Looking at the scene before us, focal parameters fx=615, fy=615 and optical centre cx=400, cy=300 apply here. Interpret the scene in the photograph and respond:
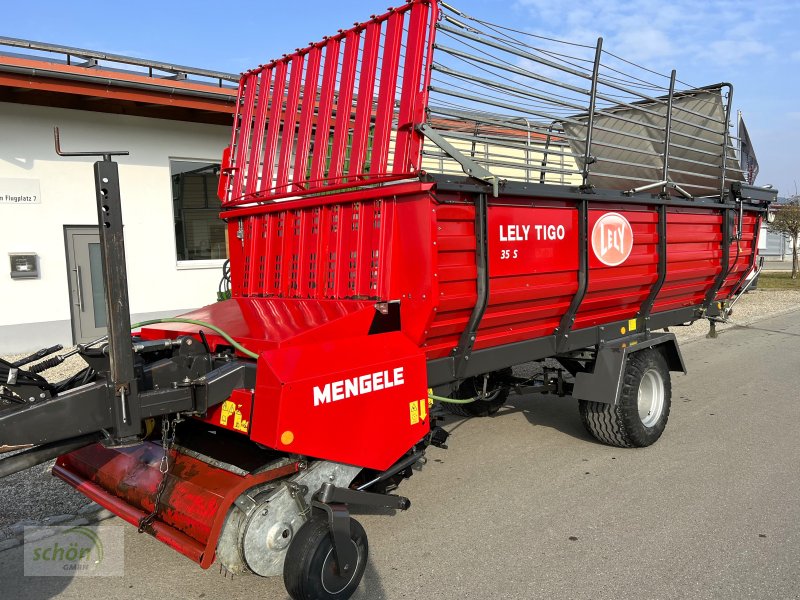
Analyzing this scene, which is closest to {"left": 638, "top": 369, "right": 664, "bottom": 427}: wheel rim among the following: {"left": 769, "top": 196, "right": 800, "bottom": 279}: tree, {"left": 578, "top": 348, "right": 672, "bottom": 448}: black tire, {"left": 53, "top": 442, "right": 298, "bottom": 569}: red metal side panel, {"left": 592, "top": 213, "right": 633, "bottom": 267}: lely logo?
{"left": 578, "top": 348, "right": 672, "bottom": 448}: black tire

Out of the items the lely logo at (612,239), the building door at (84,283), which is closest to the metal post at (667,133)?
the lely logo at (612,239)

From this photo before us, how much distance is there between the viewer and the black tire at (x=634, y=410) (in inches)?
190

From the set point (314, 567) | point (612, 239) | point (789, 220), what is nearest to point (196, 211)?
point (612, 239)

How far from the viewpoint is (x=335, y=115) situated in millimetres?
3949

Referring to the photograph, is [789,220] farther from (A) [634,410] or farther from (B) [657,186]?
(A) [634,410]

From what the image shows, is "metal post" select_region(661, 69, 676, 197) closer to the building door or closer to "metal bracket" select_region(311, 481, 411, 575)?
"metal bracket" select_region(311, 481, 411, 575)

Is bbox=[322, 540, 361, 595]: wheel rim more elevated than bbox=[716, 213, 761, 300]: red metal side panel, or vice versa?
bbox=[716, 213, 761, 300]: red metal side panel

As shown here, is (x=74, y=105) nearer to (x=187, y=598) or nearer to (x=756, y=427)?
(x=187, y=598)

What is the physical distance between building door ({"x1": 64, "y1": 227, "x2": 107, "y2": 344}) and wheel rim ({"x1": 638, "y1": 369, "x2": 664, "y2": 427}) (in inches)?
288

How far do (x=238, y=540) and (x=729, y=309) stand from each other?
5.57 m

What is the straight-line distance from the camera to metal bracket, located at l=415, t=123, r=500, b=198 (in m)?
3.22

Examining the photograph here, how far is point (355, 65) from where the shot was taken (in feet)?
12.4

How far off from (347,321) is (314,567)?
3.80ft

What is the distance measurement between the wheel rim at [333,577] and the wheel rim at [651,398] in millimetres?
3100
